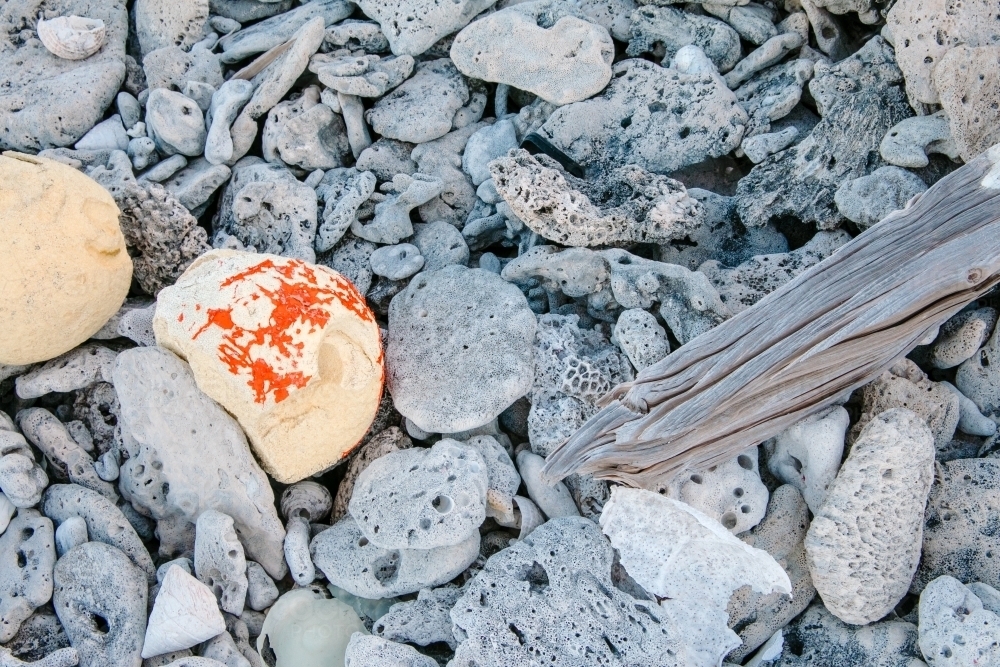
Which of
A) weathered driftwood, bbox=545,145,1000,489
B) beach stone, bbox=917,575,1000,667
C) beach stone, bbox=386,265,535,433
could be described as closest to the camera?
beach stone, bbox=917,575,1000,667

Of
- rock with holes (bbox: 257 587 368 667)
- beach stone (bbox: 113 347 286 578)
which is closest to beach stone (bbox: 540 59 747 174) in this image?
beach stone (bbox: 113 347 286 578)

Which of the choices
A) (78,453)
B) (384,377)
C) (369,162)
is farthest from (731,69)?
(78,453)

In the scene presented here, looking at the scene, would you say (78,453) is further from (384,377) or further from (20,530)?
(384,377)

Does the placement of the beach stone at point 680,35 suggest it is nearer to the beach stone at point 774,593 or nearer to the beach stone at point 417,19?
the beach stone at point 417,19

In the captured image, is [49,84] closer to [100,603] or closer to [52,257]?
[52,257]

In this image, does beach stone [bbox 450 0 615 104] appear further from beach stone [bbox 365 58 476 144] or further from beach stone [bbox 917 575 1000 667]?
beach stone [bbox 917 575 1000 667]

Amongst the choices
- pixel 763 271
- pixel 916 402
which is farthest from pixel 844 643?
pixel 763 271
